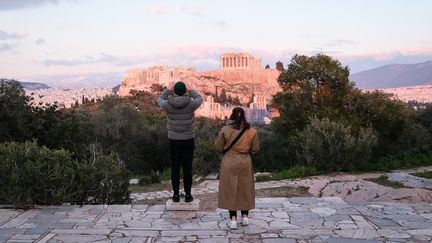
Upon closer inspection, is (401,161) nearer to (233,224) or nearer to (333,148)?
(333,148)

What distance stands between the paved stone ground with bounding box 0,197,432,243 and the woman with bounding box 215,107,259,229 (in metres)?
0.41

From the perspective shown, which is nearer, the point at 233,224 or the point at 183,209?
the point at 233,224

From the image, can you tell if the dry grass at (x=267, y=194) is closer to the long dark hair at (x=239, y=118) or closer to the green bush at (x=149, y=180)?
the green bush at (x=149, y=180)

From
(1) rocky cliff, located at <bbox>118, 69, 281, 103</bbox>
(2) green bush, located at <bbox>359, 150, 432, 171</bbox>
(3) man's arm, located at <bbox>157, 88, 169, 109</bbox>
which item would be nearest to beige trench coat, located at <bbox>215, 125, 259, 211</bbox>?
(3) man's arm, located at <bbox>157, 88, 169, 109</bbox>

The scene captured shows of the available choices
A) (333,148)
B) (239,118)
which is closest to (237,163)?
(239,118)

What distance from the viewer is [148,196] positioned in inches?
546

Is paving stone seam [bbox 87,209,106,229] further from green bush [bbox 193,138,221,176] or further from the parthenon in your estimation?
the parthenon

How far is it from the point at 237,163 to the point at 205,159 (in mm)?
12504

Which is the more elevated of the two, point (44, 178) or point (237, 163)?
point (237, 163)

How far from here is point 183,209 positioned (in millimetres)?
7348

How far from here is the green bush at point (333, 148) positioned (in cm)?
1612

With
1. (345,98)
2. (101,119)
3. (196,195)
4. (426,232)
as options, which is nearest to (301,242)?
(426,232)

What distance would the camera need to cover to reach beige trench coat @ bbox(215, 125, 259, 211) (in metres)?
6.57

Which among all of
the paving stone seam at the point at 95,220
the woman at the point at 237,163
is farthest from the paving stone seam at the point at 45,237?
the woman at the point at 237,163
